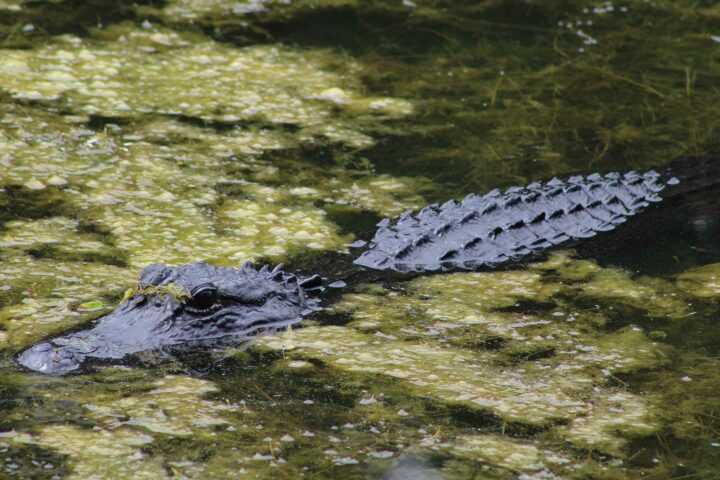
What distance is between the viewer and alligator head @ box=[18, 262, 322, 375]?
11.1 feet

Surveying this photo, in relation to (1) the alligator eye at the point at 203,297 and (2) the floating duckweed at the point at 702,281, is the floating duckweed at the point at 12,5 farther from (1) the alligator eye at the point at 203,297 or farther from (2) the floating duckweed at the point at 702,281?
(2) the floating duckweed at the point at 702,281

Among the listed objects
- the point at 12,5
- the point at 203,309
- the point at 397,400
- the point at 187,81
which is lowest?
the point at 397,400

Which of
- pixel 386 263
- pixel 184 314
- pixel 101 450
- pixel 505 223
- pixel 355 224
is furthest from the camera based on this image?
pixel 355 224

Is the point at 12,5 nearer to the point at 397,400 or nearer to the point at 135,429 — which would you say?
the point at 135,429

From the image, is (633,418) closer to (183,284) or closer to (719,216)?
(183,284)

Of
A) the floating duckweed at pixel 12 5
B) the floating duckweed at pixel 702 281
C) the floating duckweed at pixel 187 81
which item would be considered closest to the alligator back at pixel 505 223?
the floating duckweed at pixel 702 281

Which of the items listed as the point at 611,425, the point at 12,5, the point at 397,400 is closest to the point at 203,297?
the point at 397,400

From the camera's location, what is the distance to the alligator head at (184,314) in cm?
338

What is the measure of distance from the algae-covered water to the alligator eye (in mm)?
216

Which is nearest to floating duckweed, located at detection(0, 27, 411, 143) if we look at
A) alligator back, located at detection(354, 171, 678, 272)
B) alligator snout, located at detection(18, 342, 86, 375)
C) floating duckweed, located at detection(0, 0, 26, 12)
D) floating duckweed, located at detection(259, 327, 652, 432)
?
floating duckweed, located at detection(0, 0, 26, 12)

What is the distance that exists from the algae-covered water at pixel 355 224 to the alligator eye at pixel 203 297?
216 mm

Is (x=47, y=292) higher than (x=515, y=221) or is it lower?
lower

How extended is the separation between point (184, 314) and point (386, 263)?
1.13 meters

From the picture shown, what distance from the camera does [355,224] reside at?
4.85m
